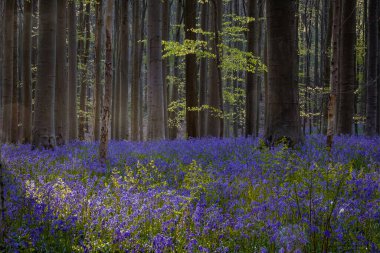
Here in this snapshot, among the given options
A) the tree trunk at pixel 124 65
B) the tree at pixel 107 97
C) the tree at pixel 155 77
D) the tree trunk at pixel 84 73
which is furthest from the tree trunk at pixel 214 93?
the tree trunk at pixel 84 73

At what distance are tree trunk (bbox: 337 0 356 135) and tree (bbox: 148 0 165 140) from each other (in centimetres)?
631

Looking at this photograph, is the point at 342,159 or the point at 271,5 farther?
the point at 271,5

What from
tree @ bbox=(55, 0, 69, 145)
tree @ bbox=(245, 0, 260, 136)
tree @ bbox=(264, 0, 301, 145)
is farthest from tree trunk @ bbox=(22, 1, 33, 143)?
tree @ bbox=(264, 0, 301, 145)

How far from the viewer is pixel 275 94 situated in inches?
415

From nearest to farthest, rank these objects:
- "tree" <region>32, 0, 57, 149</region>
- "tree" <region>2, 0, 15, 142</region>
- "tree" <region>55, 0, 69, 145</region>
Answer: "tree" <region>32, 0, 57, 149</region>
"tree" <region>55, 0, 69, 145</region>
"tree" <region>2, 0, 15, 142</region>

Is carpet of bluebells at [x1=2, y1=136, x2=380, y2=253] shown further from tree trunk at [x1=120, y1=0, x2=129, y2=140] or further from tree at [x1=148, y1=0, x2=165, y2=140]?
tree trunk at [x1=120, y1=0, x2=129, y2=140]

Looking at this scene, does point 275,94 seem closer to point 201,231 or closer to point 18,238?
point 201,231

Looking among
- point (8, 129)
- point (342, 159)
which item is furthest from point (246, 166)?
point (8, 129)

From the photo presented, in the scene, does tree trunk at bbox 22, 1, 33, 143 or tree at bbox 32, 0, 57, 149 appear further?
tree trunk at bbox 22, 1, 33, 143

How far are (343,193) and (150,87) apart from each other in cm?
966

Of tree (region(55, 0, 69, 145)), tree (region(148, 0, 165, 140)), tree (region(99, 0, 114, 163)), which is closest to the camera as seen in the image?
tree (region(99, 0, 114, 163))

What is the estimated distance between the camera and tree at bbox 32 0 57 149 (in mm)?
11922

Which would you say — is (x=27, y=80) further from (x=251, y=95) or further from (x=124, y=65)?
(x=251, y=95)

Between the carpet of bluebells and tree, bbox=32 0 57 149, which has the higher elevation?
tree, bbox=32 0 57 149
